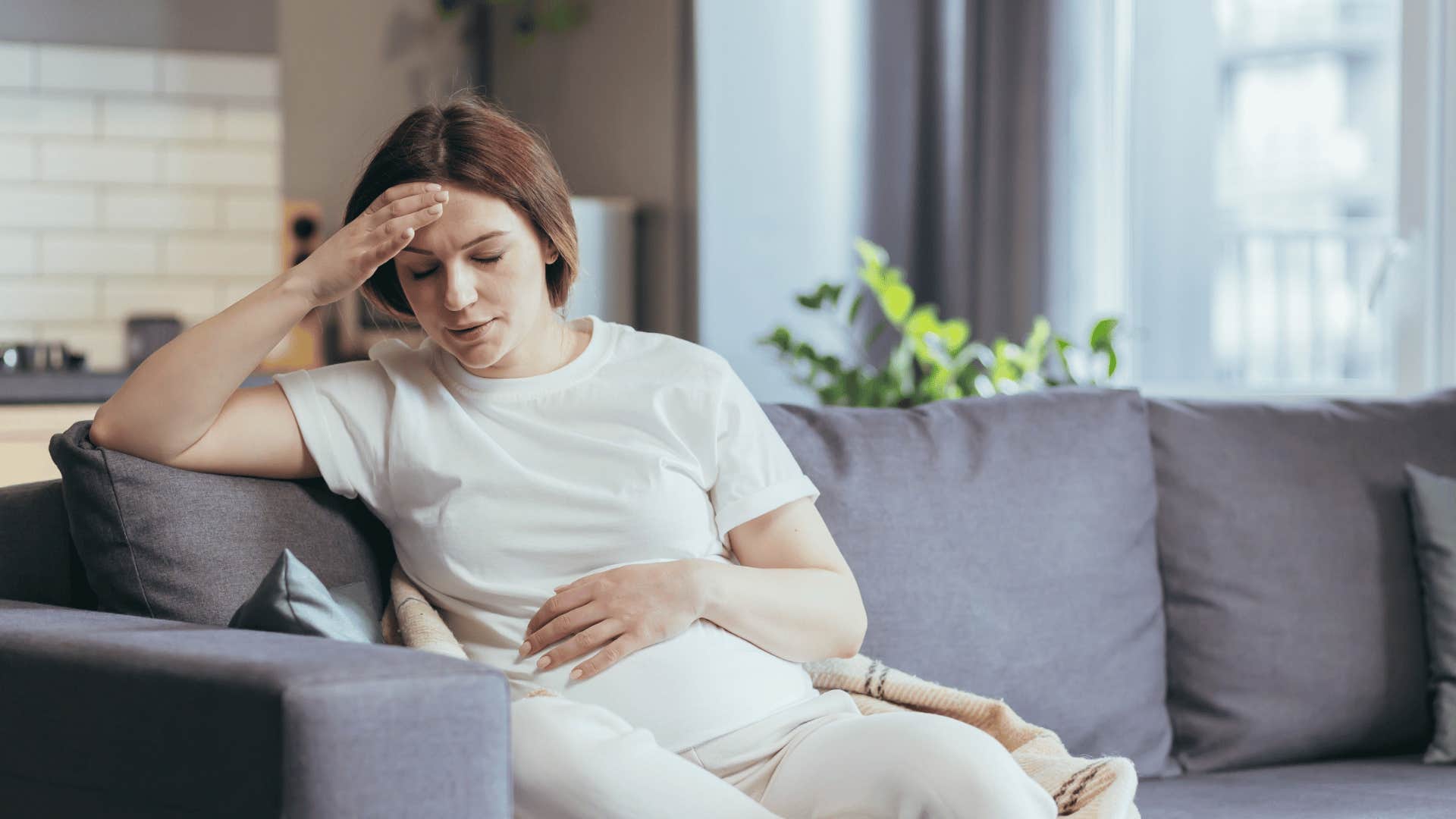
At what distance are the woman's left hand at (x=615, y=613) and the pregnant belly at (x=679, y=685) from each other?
0.04ft

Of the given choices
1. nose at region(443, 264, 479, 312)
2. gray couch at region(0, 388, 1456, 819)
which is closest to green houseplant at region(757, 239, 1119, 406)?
gray couch at region(0, 388, 1456, 819)

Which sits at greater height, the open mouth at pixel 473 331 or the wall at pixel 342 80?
the wall at pixel 342 80

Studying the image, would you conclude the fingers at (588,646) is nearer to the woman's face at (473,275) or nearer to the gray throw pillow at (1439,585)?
the woman's face at (473,275)

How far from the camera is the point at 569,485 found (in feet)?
5.05

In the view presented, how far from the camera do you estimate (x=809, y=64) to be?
367 centimetres

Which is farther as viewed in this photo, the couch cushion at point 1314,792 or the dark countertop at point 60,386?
the dark countertop at point 60,386

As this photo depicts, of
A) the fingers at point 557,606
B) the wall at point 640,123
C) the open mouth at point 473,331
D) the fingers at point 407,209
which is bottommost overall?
the fingers at point 557,606

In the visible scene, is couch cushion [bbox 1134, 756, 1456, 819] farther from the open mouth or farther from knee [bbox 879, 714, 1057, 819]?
the open mouth

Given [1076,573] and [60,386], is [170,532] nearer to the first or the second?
[1076,573]

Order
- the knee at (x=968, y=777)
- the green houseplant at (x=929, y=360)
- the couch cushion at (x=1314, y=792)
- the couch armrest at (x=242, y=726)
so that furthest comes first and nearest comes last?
1. the green houseplant at (x=929, y=360)
2. the couch cushion at (x=1314, y=792)
3. the knee at (x=968, y=777)
4. the couch armrest at (x=242, y=726)

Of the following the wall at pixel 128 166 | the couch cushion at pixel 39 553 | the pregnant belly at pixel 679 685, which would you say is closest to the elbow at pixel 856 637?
the pregnant belly at pixel 679 685

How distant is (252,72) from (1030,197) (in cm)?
194

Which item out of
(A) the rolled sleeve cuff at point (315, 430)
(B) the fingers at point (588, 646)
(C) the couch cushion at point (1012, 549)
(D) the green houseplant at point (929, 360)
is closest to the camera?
(B) the fingers at point (588, 646)

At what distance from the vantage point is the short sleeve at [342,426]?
1568 mm
